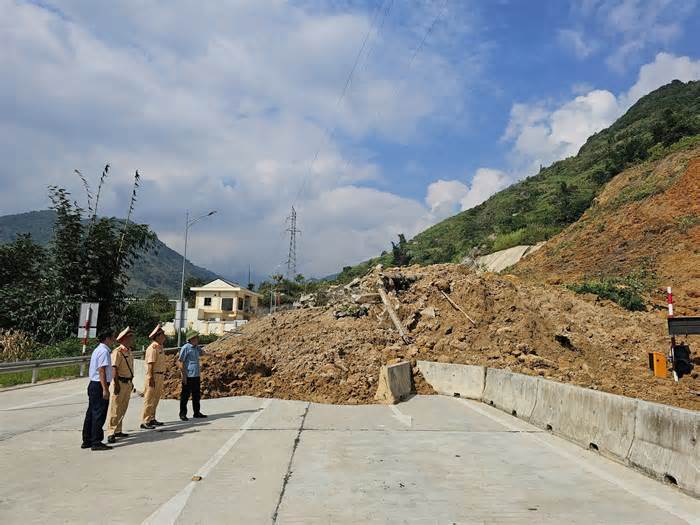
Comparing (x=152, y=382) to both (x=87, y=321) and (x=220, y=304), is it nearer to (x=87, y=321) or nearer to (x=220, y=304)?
(x=87, y=321)

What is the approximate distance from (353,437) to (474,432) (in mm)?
2169

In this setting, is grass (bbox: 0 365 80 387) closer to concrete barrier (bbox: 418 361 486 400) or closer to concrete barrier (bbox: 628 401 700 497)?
concrete barrier (bbox: 418 361 486 400)

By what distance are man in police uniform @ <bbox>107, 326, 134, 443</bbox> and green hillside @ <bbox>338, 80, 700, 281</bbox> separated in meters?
37.1

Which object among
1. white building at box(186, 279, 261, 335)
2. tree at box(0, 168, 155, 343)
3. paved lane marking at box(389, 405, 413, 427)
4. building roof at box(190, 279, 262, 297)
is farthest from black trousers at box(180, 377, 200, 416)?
building roof at box(190, 279, 262, 297)

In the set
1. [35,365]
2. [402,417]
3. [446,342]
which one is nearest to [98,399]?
Result: [402,417]

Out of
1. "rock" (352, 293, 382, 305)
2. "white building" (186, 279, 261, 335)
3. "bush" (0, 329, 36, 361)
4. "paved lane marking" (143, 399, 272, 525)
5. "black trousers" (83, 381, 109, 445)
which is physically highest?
"white building" (186, 279, 261, 335)

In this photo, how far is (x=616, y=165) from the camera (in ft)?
148

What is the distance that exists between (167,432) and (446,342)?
32.0 ft

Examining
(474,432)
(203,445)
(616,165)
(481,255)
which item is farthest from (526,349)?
(616,165)

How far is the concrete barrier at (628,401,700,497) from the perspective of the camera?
5.69 metres

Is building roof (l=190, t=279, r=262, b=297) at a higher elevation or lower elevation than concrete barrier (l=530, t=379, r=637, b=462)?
higher

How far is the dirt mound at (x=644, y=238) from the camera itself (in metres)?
23.2

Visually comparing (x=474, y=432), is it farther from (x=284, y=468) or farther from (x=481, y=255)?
(x=481, y=255)

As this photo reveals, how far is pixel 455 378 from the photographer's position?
44.2ft
